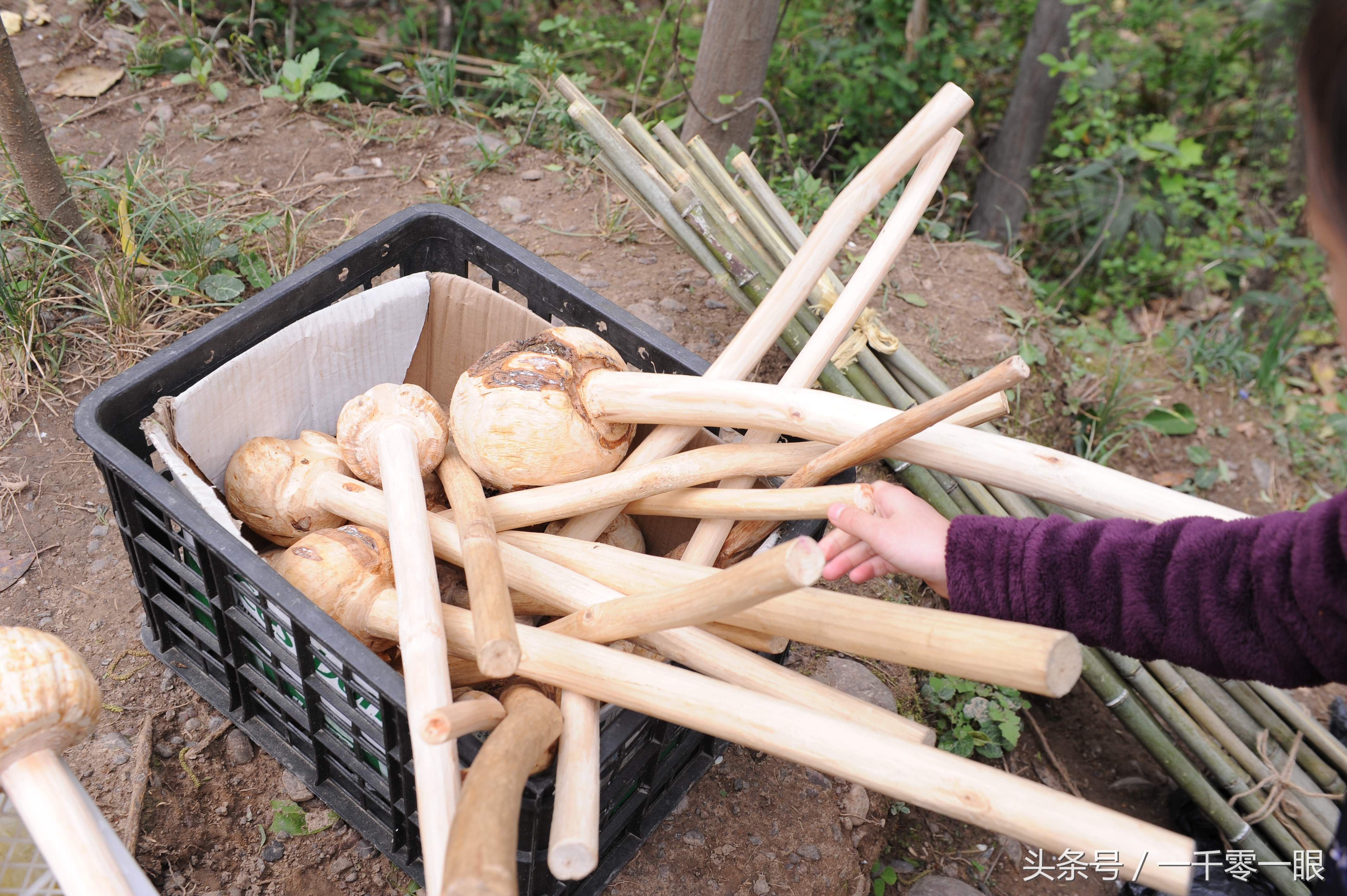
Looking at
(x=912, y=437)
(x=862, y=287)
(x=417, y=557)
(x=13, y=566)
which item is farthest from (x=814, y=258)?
(x=13, y=566)

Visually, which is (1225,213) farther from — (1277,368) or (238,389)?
(238,389)

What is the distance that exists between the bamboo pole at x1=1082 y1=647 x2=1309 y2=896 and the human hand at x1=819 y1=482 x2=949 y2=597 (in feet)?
2.82

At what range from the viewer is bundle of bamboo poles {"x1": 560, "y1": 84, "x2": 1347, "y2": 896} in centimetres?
181

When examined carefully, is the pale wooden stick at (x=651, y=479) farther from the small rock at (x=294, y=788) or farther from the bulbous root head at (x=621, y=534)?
the small rock at (x=294, y=788)

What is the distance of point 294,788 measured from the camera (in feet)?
4.88

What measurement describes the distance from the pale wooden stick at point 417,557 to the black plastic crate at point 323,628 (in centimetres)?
5

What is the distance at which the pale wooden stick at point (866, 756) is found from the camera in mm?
809

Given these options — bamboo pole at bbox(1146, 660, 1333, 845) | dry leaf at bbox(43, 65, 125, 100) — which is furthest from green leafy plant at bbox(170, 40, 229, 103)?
bamboo pole at bbox(1146, 660, 1333, 845)

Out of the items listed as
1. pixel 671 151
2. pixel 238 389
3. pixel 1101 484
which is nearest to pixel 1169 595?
pixel 1101 484

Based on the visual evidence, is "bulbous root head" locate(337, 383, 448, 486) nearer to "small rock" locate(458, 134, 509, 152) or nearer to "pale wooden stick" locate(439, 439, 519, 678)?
"pale wooden stick" locate(439, 439, 519, 678)

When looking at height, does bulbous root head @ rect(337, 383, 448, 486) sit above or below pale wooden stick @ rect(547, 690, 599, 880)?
above

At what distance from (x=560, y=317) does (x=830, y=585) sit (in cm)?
76

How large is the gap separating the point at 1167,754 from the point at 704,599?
1414 mm

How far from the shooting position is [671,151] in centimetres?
208
